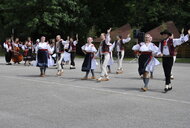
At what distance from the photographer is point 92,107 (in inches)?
284

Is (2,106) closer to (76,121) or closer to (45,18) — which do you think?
(76,121)

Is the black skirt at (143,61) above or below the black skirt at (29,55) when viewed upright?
below

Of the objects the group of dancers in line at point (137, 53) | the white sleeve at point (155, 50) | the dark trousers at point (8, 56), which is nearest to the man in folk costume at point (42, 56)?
the group of dancers in line at point (137, 53)

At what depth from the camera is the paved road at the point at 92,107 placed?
5.83 meters

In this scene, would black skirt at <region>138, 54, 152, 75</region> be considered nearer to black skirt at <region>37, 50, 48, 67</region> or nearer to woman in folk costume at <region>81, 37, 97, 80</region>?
woman in folk costume at <region>81, 37, 97, 80</region>

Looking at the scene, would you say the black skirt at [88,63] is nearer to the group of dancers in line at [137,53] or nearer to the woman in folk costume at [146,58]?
the group of dancers in line at [137,53]

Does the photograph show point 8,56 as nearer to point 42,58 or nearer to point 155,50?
point 42,58

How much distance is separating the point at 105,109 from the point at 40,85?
4.56 m

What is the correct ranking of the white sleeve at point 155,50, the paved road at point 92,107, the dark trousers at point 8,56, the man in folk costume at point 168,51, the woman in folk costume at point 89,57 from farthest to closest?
the dark trousers at point 8,56, the woman in folk costume at point 89,57, the white sleeve at point 155,50, the man in folk costume at point 168,51, the paved road at point 92,107

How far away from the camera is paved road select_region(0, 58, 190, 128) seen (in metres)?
5.83

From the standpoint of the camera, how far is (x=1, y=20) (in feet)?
168

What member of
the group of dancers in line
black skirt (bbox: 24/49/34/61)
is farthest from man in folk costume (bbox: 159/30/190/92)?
black skirt (bbox: 24/49/34/61)

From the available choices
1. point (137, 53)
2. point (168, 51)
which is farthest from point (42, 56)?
point (168, 51)

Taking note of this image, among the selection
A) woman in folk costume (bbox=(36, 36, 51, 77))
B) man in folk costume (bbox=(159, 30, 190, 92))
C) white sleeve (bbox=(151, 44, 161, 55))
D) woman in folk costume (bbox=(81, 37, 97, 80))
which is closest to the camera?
man in folk costume (bbox=(159, 30, 190, 92))
